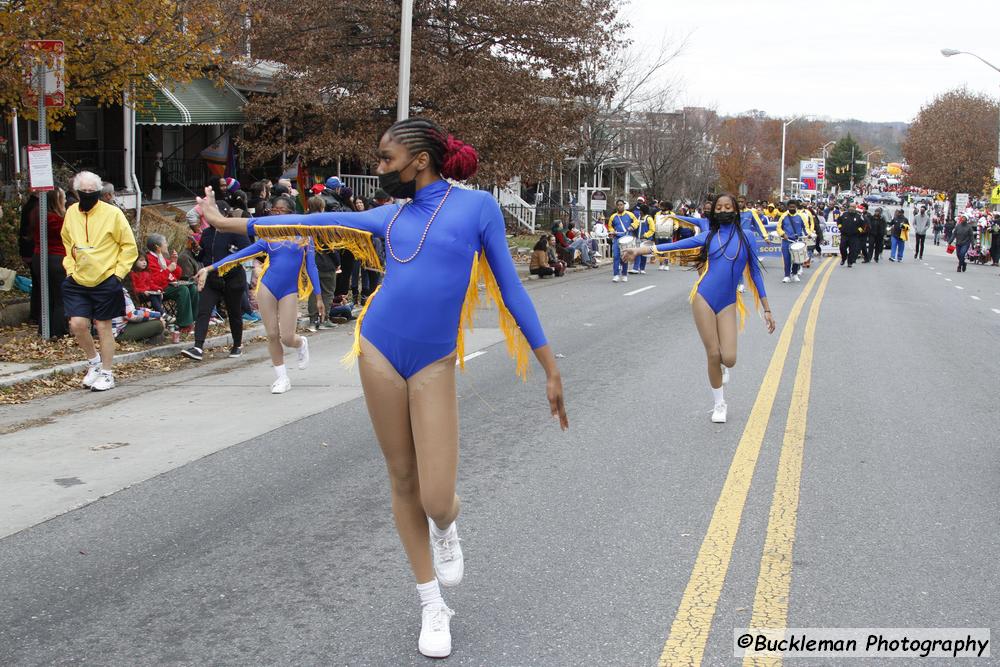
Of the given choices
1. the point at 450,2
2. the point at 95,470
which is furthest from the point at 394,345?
the point at 450,2

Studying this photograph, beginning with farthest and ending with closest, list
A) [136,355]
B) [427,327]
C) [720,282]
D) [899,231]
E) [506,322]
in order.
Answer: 1. [899,231]
2. [136,355]
3. [720,282]
4. [506,322]
5. [427,327]

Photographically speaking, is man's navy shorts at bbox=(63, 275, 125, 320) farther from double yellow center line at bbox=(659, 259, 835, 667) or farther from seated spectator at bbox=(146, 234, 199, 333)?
double yellow center line at bbox=(659, 259, 835, 667)

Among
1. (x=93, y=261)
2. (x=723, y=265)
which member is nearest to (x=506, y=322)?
(x=723, y=265)

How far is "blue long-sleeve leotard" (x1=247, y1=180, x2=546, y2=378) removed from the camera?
3980 millimetres

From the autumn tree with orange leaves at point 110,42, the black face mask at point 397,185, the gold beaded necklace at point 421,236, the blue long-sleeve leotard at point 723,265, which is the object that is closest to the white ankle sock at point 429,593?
the gold beaded necklace at point 421,236

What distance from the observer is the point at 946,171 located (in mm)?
68438

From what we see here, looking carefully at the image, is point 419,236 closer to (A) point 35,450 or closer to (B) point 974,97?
(A) point 35,450

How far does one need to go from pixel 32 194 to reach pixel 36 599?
916cm

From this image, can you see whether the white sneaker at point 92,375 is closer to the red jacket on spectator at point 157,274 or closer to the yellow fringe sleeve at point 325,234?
the red jacket on spectator at point 157,274

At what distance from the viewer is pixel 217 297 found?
12070mm

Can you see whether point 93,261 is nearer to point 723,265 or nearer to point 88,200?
point 88,200

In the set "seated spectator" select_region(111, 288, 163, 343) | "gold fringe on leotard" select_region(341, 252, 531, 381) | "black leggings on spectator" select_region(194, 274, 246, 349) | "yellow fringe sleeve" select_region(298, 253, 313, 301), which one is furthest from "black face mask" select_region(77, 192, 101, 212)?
"gold fringe on leotard" select_region(341, 252, 531, 381)

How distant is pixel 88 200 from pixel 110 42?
3767 mm

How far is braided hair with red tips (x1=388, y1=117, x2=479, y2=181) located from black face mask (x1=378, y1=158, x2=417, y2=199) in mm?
84
